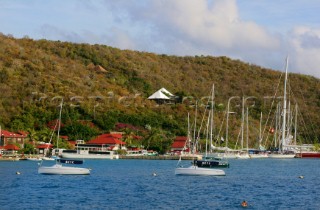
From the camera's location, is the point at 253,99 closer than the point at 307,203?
No

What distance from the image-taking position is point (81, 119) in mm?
134875

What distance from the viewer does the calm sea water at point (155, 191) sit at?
46000 millimetres

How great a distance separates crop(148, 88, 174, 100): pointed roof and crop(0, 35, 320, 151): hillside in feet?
9.74

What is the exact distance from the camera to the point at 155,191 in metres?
54.9

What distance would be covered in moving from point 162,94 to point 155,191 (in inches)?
4170

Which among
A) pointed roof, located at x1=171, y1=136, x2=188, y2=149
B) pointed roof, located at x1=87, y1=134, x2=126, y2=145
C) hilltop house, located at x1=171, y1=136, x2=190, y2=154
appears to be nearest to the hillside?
pointed roof, located at x1=171, y1=136, x2=188, y2=149

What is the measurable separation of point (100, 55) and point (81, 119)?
58.6 m

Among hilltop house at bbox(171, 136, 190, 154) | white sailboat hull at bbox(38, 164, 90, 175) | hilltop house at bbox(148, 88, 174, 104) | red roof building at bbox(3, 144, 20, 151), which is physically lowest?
white sailboat hull at bbox(38, 164, 90, 175)

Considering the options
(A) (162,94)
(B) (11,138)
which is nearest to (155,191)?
(B) (11,138)

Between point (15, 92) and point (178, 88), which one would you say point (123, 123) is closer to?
point (15, 92)

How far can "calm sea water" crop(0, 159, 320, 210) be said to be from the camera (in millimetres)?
46000

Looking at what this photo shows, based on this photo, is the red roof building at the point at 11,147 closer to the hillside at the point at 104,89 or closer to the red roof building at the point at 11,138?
the red roof building at the point at 11,138

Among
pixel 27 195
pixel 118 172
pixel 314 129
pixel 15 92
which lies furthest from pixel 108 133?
pixel 27 195

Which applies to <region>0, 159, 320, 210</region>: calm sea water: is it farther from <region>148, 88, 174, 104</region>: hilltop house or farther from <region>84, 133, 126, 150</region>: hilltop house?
<region>148, 88, 174, 104</region>: hilltop house
